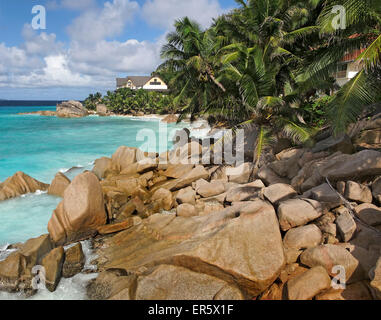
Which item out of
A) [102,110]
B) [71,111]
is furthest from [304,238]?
[102,110]

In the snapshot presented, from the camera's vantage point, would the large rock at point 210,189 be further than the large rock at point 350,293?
Yes

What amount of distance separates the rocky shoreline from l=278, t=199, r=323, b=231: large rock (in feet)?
0.09

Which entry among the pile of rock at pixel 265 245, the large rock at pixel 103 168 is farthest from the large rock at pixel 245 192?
the large rock at pixel 103 168

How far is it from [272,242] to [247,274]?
98cm

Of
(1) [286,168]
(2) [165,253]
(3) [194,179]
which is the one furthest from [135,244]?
(1) [286,168]

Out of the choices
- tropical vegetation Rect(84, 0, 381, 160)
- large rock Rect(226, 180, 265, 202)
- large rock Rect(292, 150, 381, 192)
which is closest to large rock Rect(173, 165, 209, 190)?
tropical vegetation Rect(84, 0, 381, 160)

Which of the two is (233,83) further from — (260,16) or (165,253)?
(165,253)

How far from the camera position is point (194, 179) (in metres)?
12.9

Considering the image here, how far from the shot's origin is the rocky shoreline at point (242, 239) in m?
5.71

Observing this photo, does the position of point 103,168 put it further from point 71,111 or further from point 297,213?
point 71,111

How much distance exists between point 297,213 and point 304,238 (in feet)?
2.25

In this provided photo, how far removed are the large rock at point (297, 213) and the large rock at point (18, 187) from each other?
13.3 m

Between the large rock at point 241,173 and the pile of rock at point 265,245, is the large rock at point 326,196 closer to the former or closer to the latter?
the pile of rock at point 265,245
